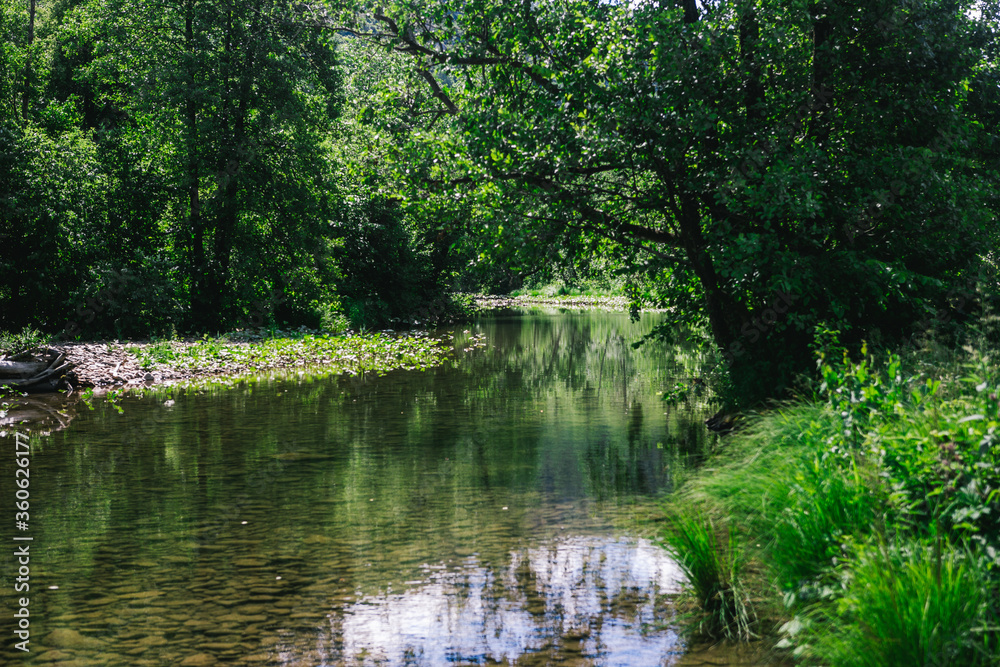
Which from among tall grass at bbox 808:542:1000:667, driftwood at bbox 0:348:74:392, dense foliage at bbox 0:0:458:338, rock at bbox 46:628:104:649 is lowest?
rock at bbox 46:628:104:649

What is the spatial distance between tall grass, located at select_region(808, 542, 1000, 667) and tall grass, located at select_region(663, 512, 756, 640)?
1121 mm

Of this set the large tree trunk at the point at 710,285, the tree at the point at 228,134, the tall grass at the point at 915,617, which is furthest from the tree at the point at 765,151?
the tree at the point at 228,134

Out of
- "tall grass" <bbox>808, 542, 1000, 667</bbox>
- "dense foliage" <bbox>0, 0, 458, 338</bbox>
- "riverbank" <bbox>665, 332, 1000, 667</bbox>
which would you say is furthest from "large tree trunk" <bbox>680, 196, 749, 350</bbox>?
"dense foliage" <bbox>0, 0, 458, 338</bbox>

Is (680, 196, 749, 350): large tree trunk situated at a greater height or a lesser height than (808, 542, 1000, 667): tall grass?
greater

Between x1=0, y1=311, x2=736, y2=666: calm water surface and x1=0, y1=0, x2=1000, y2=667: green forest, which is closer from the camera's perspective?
x1=0, y1=0, x2=1000, y2=667: green forest

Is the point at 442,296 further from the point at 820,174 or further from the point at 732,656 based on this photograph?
the point at 732,656

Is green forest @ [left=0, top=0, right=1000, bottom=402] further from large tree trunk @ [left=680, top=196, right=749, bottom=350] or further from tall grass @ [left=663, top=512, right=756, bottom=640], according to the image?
tall grass @ [left=663, top=512, right=756, bottom=640]

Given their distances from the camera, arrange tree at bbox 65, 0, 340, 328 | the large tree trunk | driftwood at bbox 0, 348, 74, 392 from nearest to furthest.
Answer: the large tree trunk, driftwood at bbox 0, 348, 74, 392, tree at bbox 65, 0, 340, 328

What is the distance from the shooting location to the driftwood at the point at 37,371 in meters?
16.1

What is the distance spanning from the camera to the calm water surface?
554cm

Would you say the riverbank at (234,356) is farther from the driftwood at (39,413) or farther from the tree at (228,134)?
the tree at (228,134)

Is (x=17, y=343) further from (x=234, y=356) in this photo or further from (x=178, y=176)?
(x=178, y=176)

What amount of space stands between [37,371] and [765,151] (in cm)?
1484

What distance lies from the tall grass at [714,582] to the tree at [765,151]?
189 inches
